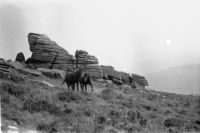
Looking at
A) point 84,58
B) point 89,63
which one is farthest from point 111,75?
point 84,58

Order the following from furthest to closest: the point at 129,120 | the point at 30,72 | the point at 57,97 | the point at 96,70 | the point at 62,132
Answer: the point at 96,70, the point at 30,72, the point at 57,97, the point at 129,120, the point at 62,132

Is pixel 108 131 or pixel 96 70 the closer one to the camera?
pixel 108 131

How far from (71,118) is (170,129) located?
5.04 meters

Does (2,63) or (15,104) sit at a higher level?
(2,63)

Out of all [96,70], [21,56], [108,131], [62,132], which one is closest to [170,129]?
[108,131]

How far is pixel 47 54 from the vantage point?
53281mm

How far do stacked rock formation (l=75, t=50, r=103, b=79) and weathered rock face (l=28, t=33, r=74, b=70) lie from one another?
233cm

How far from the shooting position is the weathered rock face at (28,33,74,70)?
174ft

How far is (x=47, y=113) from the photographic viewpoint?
518 inches

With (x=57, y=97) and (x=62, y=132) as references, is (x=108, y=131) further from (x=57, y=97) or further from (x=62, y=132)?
(x=57, y=97)

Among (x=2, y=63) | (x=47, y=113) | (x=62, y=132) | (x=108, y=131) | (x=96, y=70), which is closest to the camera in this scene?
(x=62, y=132)

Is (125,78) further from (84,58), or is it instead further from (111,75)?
(84,58)

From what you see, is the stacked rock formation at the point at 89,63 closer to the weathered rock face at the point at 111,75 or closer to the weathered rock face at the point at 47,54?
the weathered rock face at the point at 47,54

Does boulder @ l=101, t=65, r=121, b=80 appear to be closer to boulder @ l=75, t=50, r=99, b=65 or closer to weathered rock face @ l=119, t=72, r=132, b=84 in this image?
weathered rock face @ l=119, t=72, r=132, b=84
